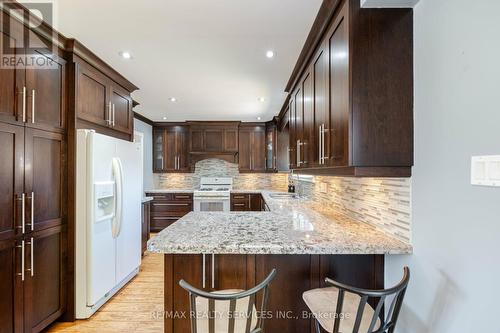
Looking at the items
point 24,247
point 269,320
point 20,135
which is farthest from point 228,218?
point 20,135

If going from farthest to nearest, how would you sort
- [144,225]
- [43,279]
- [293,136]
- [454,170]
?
[144,225] → [293,136] → [43,279] → [454,170]

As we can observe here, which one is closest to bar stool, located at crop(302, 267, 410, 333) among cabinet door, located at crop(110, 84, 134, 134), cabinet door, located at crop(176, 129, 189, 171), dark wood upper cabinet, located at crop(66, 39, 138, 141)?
dark wood upper cabinet, located at crop(66, 39, 138, 141)

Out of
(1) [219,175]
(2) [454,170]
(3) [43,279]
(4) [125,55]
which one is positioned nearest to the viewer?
(2) [454,170]

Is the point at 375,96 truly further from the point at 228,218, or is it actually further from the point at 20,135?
the point at 20,135

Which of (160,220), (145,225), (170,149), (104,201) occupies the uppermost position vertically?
(170,149)

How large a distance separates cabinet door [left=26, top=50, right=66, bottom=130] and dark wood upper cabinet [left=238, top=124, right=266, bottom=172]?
3.76 metres

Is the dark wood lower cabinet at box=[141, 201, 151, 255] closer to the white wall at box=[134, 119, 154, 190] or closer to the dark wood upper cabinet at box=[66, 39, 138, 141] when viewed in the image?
the dark wood upper cabinet at box=[66, 39, 138, 141]

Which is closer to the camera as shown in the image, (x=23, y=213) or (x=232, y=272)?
(x=232, y=272)

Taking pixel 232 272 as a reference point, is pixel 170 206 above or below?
below

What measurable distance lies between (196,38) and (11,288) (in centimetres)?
225

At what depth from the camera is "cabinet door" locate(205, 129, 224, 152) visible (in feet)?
18.1

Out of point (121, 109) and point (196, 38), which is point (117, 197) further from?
point (196, 38)

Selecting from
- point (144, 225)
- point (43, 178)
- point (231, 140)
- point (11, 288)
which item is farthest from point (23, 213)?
point (231, 140)

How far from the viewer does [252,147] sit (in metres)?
5.61
